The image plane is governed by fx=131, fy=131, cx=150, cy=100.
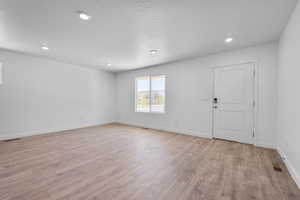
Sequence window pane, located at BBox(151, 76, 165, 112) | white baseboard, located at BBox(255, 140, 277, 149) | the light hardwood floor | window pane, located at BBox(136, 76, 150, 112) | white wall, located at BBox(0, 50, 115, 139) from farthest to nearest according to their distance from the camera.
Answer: window pane, located at BBox(136, 76, 150, 112)
window pane, located at BBox(151, 76, 165, 112)
white wall, located at BBox(0, 50, 115, 139)
white baseboard, located at BBox(255, 140, 277, 149)
the light hardwood floor

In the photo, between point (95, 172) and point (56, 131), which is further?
point (56, 131)

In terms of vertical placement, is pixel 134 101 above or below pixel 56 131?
above

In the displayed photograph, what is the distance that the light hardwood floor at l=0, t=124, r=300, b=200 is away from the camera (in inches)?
65.6

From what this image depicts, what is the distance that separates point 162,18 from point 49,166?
328cm

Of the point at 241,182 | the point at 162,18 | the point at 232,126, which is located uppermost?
the point at 162,18

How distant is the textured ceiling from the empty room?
23mm

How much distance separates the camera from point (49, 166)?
234cm

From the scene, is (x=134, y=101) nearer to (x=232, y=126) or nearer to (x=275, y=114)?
(x=232, y=126)

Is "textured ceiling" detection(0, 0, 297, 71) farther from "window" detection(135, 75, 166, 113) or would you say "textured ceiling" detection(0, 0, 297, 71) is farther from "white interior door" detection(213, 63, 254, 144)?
"window" detection(135, 75, 166, 113)

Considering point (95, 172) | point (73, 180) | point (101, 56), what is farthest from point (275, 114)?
point (101, 56)

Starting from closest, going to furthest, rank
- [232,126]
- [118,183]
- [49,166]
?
[118,183] → [49,166] → [232,126]

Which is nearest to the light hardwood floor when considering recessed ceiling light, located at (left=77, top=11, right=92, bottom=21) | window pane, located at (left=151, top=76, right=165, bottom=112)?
window pane, located at (left=151, top=76, right=165, bottom=112)

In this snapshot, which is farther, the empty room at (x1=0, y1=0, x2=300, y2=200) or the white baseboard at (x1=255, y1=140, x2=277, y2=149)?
the white baseboard at (x1=255, y1=140, x2=277, y2=149)

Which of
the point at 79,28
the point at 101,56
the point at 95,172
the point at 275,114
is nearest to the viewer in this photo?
the point at 95,172
